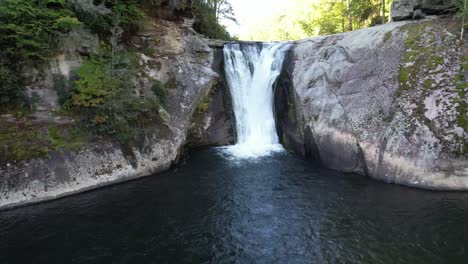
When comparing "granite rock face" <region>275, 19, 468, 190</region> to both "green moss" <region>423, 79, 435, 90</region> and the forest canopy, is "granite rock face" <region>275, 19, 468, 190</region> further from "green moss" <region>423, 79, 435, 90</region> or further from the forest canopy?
the forest canopy

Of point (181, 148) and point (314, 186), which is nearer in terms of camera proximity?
point (314, 186)

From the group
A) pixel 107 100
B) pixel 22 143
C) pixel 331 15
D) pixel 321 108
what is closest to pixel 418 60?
pixel 321 108

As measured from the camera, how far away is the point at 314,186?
10.2 meters

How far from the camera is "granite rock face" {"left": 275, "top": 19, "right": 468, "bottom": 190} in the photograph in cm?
955

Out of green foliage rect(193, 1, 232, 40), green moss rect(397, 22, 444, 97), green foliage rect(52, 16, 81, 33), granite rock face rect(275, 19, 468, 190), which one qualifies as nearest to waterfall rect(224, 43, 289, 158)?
granite rock face rect(275, 19, 468, 190)

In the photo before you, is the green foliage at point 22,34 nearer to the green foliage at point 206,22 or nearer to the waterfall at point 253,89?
the green foliage at point 206,22

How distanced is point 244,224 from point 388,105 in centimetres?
744

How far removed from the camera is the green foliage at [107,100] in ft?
34.8

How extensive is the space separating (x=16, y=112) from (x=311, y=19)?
33595mm

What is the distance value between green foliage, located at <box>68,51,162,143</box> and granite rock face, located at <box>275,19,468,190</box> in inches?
303

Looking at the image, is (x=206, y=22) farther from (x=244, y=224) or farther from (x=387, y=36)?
(x=244, y=224)

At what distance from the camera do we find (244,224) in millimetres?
7887

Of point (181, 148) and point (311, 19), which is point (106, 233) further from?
point (311, 19)

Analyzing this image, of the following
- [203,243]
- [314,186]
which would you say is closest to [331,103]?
Result: [314,186]
